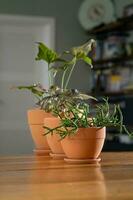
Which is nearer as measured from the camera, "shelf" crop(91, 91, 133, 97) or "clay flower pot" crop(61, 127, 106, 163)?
"clay flower pot" crop(61, 127, 106, 163)

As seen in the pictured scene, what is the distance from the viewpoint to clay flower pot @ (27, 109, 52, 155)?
1.41 metres

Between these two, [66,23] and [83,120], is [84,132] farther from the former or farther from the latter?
[66,23]

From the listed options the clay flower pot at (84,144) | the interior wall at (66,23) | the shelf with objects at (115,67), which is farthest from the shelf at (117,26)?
the clay flower pot at (84,144)

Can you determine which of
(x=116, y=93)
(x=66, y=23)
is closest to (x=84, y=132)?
(x=116, y=93)

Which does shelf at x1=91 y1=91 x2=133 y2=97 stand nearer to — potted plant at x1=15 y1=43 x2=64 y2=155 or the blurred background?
the blurred background

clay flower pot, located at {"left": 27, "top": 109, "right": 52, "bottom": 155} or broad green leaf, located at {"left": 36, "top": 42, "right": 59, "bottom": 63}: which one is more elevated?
broad green leaf, located at {"left": 36, "top": 42, "right": 59, "bottom": 63}

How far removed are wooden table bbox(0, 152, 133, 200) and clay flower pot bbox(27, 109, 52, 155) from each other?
0.86ft

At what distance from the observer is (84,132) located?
114 centimetres

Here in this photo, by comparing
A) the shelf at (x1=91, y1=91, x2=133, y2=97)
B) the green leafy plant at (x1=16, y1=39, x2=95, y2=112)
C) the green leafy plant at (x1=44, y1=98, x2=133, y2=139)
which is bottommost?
the shelf at (x1=91, y1=91, x2=133, y2=97)

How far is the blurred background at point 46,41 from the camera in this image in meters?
5.19

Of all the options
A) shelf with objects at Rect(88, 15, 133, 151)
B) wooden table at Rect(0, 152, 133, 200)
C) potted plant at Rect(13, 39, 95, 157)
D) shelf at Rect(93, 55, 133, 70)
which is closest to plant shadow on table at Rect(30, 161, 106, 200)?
wooden table at Rect(0, 152, 133, 200)

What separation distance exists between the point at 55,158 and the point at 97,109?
0.22 m

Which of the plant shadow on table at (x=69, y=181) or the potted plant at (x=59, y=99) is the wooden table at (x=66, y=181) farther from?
the potted plant at (x=59, y=99)

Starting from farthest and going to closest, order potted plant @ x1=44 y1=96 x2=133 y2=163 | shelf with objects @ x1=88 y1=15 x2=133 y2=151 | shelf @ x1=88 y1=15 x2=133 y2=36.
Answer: shelf @ x1=88 y1=15 x2=133 y2=36, shelf with objects @ x1=88 y1=15 x2=133 y2=151, potted plant @ x1=44 y1=96 x2=133 y2=163
